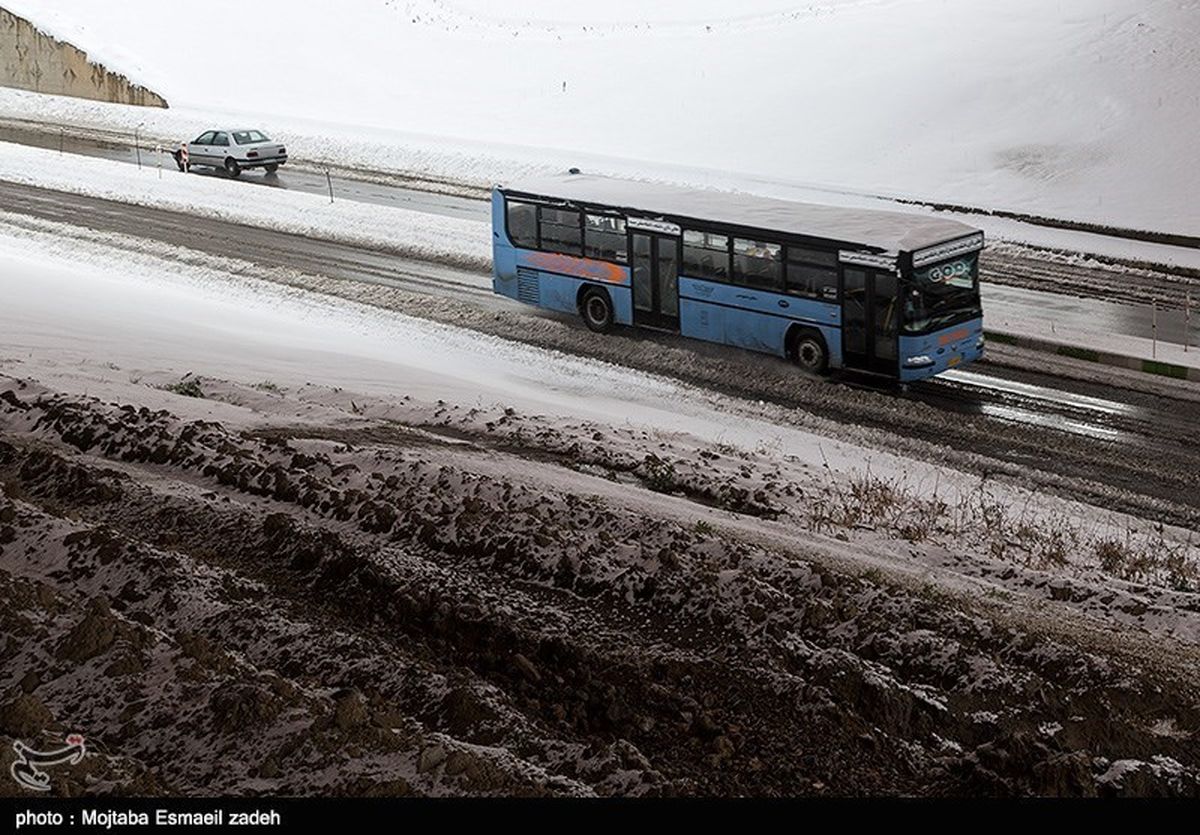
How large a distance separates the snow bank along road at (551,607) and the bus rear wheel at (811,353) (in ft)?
9.98

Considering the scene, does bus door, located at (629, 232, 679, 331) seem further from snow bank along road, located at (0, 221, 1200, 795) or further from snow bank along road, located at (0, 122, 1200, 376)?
snow bank along road, located at (0, 122, 1200, 376)

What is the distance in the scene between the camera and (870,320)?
21.0m

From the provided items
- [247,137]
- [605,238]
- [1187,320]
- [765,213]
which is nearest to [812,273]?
[765,213]

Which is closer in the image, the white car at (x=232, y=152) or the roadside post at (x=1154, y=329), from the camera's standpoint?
the roadside post at (x=1154, y=329)

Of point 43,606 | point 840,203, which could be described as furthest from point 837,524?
point 840,203

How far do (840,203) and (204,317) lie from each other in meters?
17.5

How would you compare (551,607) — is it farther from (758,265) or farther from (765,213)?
(765,213)

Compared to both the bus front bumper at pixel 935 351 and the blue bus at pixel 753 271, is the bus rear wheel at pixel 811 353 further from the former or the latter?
the bus front bumper at pixel 935 351

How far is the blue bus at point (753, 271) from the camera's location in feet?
68.0

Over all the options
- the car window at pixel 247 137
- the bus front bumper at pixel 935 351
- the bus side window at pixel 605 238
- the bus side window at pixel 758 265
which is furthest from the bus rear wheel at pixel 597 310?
the car window at pixel 247 137

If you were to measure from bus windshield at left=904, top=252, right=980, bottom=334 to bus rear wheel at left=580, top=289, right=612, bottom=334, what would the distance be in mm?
5996

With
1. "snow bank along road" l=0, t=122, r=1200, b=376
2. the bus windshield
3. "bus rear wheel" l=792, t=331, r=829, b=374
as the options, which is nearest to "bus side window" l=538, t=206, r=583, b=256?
"bus rear wheel" l=792, t=331, r=829, b=374

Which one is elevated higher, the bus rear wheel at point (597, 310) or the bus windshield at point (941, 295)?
the bus windshield at point (941, 295)

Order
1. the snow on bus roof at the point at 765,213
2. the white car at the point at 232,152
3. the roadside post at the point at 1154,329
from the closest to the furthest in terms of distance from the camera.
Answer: the snow on bus roof at the point at 765,213 → the roadside post at the point at 1154,329 → the white car at the point at 232,152
